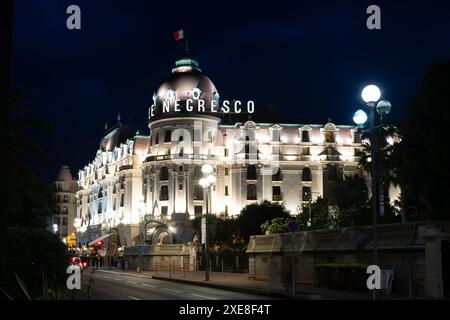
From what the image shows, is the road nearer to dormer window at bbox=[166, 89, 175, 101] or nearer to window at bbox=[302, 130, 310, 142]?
dormer window at bbox=[166, 89, 175, 101]

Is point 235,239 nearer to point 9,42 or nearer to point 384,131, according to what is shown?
point 384,131

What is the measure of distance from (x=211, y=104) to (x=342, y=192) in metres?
36.0

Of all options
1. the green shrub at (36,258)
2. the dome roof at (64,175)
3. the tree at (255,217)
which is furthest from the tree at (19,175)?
the dome roof at (64,175)

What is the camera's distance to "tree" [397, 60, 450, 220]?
31.2 metres

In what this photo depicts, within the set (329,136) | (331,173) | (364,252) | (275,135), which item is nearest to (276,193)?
(275,135)

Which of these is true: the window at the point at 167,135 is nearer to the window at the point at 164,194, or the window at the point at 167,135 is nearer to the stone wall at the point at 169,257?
the window at the point at 164,194

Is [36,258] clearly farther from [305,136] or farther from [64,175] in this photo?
[64,175]

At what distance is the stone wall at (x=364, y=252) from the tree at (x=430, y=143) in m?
4.34

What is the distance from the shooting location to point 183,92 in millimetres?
101062

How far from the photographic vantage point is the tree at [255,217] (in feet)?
268

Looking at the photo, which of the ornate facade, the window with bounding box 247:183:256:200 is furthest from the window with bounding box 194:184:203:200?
the window with bounding box 247:183:256:200

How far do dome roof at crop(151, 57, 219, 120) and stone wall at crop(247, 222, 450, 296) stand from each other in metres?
59.7

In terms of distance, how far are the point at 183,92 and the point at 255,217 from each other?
2629 cm

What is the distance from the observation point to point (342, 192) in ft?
234
